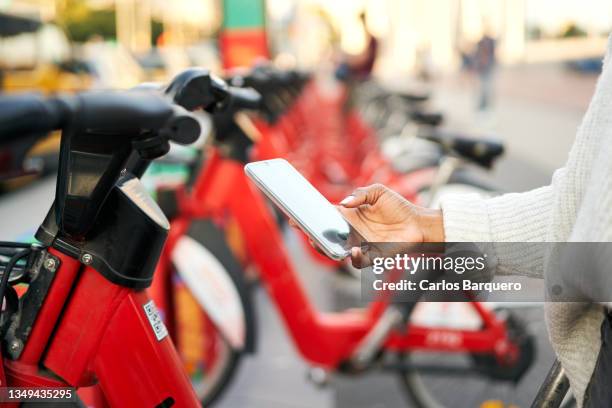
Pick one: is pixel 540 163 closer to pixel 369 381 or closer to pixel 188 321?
pixel 369 381

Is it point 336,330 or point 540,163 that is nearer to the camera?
point 336,330

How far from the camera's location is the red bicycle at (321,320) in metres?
2.89

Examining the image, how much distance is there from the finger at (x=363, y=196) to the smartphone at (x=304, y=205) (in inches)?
4.9

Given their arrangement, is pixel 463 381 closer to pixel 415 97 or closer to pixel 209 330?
pixel 209 330

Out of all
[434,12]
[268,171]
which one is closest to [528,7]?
[434,12]

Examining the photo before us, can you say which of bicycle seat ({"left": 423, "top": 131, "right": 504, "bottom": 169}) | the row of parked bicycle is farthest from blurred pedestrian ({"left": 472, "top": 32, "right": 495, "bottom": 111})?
bicycle seat ({"left": 423, "top": 131, "right": 504, "bottom": 169})

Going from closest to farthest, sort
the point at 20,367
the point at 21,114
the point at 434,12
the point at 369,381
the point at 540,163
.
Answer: the point at 21,114, the point at 20,367, the point at 369,381, the point at 540,163, the point at 434,12

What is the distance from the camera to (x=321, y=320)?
312 centimetres

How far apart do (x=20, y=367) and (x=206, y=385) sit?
199 cm

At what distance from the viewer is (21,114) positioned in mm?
781

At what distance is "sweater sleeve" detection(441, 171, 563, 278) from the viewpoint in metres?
1.25

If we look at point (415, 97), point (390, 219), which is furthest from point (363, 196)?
point (415, 97)

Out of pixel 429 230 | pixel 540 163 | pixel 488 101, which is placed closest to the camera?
pixel 429 230

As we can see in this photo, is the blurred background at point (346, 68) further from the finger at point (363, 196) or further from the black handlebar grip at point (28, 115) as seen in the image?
the black handlebar grip at point (28, 115)
